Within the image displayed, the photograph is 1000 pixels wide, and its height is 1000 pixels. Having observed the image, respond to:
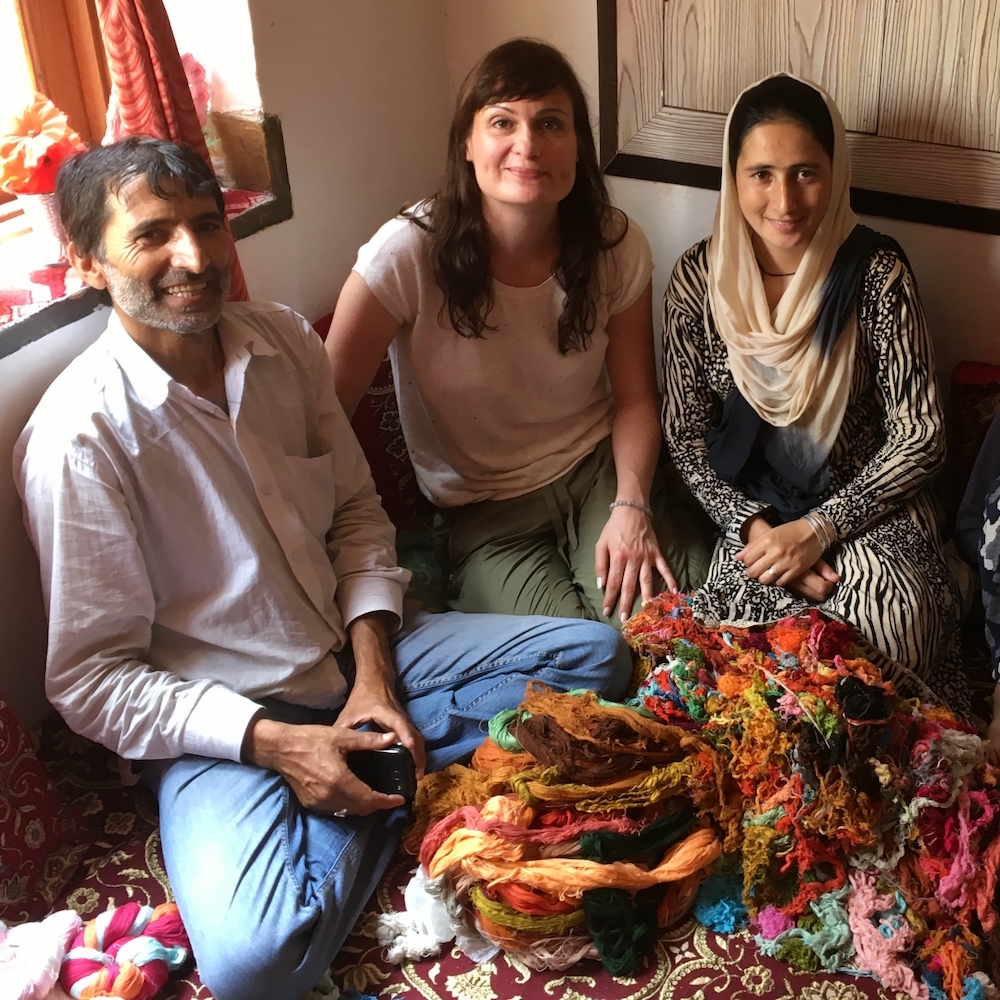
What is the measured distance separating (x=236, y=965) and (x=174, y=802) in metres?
0.26

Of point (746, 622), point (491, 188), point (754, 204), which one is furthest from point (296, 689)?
point (754, 204)

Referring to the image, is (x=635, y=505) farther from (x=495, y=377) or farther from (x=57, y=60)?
(x=57, y=60)

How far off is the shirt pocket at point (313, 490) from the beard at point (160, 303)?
254mm

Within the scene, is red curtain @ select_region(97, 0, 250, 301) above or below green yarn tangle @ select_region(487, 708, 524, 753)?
above

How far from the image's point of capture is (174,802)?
1449 mm

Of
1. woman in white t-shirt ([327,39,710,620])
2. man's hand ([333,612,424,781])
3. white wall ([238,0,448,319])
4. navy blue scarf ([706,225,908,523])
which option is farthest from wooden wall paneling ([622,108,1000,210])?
man's hand ([333,612,424,781])

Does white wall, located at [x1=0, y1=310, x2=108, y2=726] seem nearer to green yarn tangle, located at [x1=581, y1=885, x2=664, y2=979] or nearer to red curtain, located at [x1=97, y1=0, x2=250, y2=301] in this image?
red curtain, located at [x1=97, y1=0, x2=250, y2=301]

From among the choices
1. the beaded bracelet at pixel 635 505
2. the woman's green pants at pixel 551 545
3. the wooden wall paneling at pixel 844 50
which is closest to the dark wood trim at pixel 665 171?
the wooden wall paneling at pixel 844 50

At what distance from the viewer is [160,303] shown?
1.40 metres

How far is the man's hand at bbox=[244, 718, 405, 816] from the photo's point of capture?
1418mm

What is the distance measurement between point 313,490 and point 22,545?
0.46 metres

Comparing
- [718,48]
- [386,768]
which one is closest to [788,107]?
[718,48]

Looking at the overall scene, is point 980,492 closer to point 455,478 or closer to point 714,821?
point 714,821

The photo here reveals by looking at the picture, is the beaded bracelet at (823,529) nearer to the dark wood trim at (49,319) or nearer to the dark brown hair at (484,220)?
the dark brown hair at (484,220)
